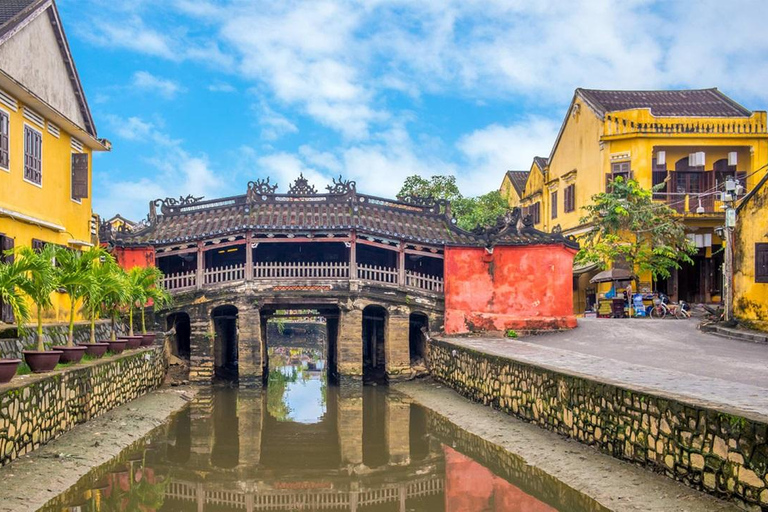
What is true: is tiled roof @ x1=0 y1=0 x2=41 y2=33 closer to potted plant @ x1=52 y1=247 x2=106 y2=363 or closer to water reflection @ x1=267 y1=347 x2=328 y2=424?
potted plant @ x1=52 y1=247 x2=106 y2=363

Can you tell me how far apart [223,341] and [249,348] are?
4133 mm

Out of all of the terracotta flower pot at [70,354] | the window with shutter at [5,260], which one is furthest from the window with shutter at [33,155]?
the terracotta flower pot at [70,354]

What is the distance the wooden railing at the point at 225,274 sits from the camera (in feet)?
78.7

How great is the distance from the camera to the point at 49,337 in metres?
15.6

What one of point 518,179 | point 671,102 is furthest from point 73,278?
point 518,179

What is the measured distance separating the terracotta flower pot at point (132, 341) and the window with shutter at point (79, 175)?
379cm

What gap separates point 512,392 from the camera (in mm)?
15258

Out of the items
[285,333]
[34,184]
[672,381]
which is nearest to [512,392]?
[672,381]

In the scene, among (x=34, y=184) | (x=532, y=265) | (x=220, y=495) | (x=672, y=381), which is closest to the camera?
(x=220, y=495)

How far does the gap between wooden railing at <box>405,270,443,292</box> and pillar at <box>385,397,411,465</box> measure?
5060mm

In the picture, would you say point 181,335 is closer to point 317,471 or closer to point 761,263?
point 317,471

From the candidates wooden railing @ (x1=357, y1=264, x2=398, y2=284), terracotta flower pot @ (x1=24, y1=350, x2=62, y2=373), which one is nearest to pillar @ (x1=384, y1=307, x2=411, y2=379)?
wooden railing @ (x1=357, y1=264, x2=398, y2=284)

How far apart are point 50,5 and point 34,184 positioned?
14.5 feet

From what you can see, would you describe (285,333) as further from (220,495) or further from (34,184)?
(220,495)
